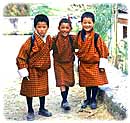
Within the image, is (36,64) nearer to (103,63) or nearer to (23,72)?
(23,72)

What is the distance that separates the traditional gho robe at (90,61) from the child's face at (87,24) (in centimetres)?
2

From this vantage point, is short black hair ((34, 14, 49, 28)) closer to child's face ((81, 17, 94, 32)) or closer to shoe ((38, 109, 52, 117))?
child's face ((81, 17, 94, 32))

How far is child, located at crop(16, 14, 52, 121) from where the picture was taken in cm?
195

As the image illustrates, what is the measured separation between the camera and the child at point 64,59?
6.46 feet

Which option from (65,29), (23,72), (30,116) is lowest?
(30,116)

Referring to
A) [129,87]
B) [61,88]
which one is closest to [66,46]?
[61,88]

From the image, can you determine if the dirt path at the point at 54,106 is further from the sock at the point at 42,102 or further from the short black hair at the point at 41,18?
the short black hair at the point at 41,18

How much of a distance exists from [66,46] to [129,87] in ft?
0.90

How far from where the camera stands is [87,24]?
197 cm

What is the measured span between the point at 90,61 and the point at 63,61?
0.32 ft

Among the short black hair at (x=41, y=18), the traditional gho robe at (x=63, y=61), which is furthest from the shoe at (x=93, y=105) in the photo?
the short black hair at (x=41, y=18)

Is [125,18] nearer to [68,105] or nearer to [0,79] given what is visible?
[68,105]

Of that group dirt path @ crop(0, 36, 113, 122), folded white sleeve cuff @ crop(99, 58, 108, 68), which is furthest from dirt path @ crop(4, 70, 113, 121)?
folded white sleeve cuff @ crop(99, 58, 108, 68)

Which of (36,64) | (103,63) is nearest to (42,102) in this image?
(36,64)
